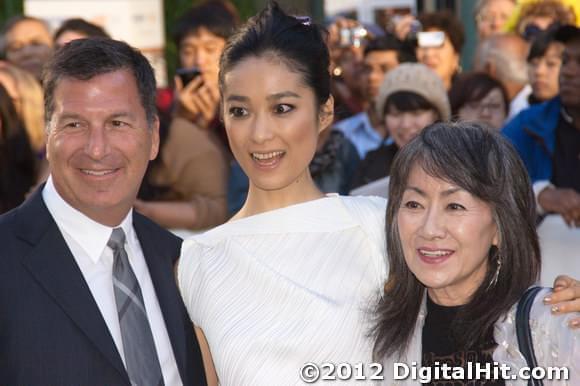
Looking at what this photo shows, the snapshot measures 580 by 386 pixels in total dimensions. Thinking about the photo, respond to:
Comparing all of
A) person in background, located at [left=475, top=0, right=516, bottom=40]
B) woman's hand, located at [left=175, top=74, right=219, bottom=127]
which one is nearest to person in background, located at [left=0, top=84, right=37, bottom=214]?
woman's hand, located at [left=175, top=74, right=219, bottom=127]

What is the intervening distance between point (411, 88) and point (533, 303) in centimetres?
350

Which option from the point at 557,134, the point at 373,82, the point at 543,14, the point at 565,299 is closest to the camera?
the point at 565,299

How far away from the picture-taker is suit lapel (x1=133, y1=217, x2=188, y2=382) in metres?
3.84

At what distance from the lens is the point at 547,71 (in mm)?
7512

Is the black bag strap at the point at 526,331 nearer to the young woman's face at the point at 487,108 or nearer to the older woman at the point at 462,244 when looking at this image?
the older woman at the point at 462,244

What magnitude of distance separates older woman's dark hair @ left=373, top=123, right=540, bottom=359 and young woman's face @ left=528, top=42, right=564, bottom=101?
3.96 meters

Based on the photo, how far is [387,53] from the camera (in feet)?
27.0

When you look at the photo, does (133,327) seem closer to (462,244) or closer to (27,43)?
(462,244)

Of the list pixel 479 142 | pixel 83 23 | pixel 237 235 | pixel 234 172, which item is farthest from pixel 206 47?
pixel 479 142

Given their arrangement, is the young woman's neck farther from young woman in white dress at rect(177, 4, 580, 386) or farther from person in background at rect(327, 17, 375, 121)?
person in background at rect(327, 17, 375, 121)

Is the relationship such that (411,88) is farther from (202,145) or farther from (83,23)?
(83,23)

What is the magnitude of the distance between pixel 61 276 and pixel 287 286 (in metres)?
0.81

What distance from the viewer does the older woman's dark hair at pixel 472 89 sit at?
7.65 m

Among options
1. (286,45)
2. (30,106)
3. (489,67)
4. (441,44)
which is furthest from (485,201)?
(441,44)
